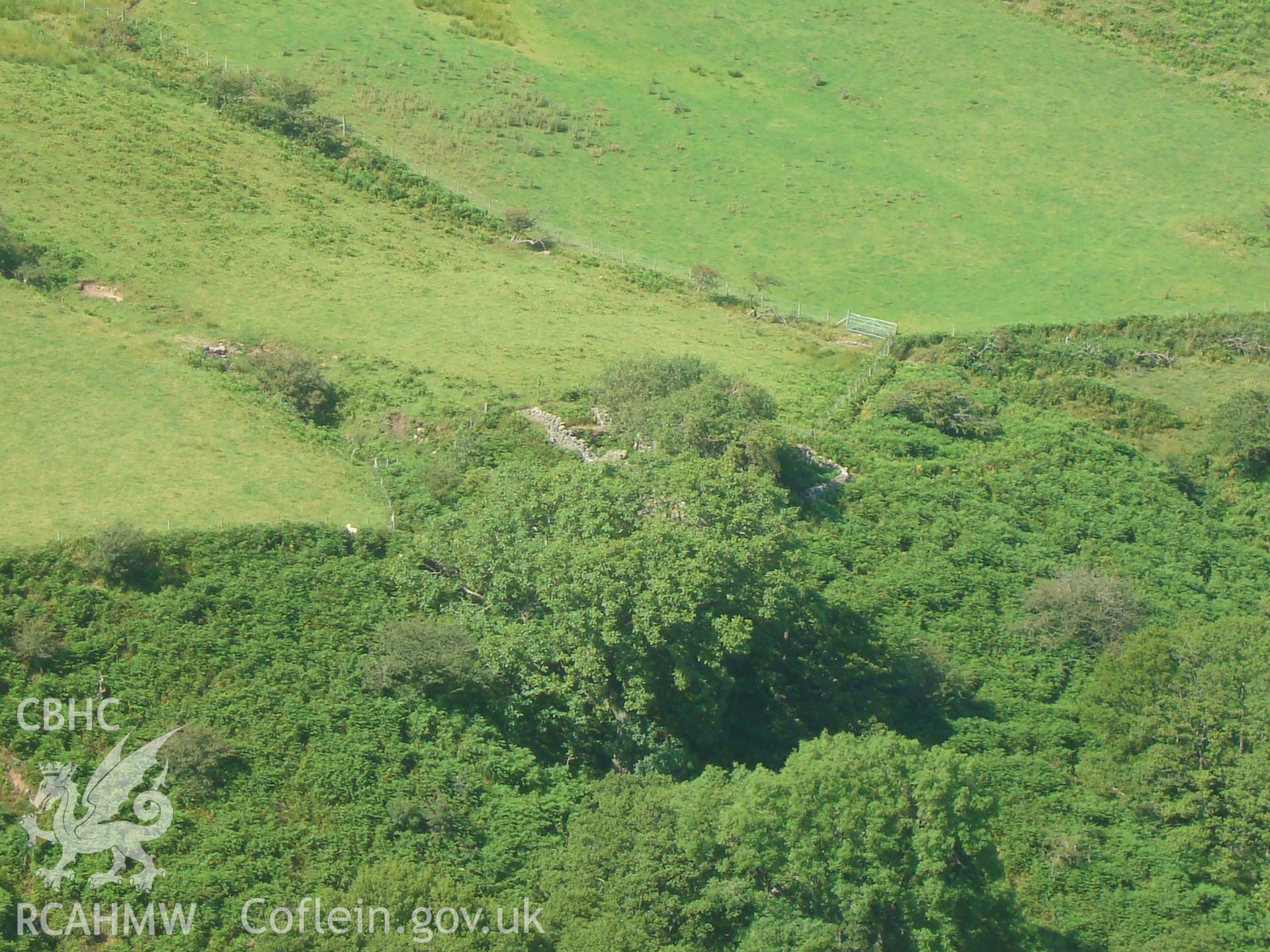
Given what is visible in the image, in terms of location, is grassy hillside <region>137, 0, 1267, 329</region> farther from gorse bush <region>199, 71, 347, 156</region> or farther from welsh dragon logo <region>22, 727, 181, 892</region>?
welsh dragon logo <region>22, 727, 181, 892</region>

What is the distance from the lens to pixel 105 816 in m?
31.6

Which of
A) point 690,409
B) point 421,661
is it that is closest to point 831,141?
point 690,409

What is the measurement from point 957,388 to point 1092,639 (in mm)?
15228

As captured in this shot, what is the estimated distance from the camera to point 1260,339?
6712 centimetres

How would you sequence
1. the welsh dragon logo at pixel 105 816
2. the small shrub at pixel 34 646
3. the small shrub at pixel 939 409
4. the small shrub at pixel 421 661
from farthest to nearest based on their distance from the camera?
the small shrub at pixel 939 409, the small shrub at pixel 421 661, the small shrub at pixel 34 646, the welsh dragon logo at pixel 105 816

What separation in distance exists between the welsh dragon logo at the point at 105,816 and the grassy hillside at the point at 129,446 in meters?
8.14

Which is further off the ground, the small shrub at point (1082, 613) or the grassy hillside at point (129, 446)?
the small shrub at point (1082, 613)

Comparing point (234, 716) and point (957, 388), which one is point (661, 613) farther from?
point (957, 388)

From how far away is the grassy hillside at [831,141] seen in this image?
7181 cm

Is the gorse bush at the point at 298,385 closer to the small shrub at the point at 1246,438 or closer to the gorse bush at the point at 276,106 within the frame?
the gorse bush at the point at 276,106

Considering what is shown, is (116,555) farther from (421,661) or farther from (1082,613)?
(1082,613)

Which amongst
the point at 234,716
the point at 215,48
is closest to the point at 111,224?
the point at 215,48

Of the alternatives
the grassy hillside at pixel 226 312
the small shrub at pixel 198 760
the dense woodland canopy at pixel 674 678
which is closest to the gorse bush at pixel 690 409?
the dense woodland canopy at pixel 674 678

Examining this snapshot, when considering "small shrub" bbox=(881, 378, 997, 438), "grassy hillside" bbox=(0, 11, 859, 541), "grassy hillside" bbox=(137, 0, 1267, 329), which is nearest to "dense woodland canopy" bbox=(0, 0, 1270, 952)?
"small shrub" bbox=(881, 378, 997, 438)
